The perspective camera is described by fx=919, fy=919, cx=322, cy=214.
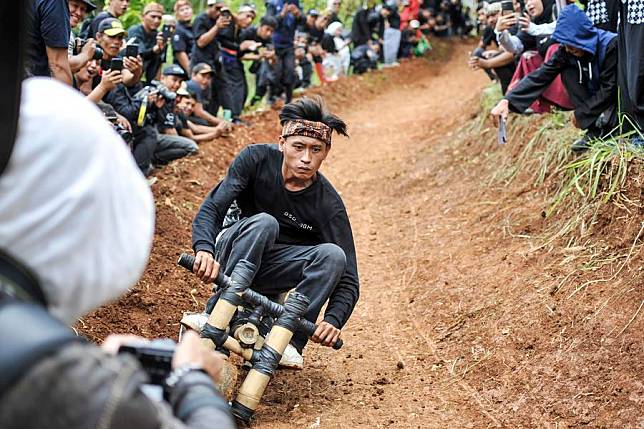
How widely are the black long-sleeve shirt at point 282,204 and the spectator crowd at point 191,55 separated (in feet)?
4.97

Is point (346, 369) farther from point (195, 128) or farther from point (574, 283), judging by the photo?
point (195, 128)

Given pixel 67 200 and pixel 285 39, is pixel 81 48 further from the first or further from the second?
pixel 285 39

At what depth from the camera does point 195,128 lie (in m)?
11.9

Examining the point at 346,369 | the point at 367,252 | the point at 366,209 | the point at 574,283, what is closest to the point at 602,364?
the point at 574,283

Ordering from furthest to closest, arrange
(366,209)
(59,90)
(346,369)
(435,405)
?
(366,209) < (346,369) < (435,405) < (59,90)

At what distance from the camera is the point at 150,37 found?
10.9 metres

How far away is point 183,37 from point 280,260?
27.0 ft

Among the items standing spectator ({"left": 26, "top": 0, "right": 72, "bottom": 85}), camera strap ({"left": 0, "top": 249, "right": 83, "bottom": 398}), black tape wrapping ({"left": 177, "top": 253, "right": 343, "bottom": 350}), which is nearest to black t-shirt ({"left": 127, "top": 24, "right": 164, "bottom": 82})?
standing spectator ({"left": 26, "top": 0, "right": 72, "bottom": 85})

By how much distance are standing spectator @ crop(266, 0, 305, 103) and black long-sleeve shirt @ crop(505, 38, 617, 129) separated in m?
8.61

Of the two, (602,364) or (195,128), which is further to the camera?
(195,128)

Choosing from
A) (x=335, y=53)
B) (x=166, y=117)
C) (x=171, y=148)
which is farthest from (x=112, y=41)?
(x=335, y=53)

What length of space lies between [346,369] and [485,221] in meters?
3.18

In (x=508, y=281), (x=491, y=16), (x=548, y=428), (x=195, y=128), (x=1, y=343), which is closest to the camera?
(x=1, y=343)

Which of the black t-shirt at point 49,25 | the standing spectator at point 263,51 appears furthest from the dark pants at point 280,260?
the standing spectator at point 263,51
